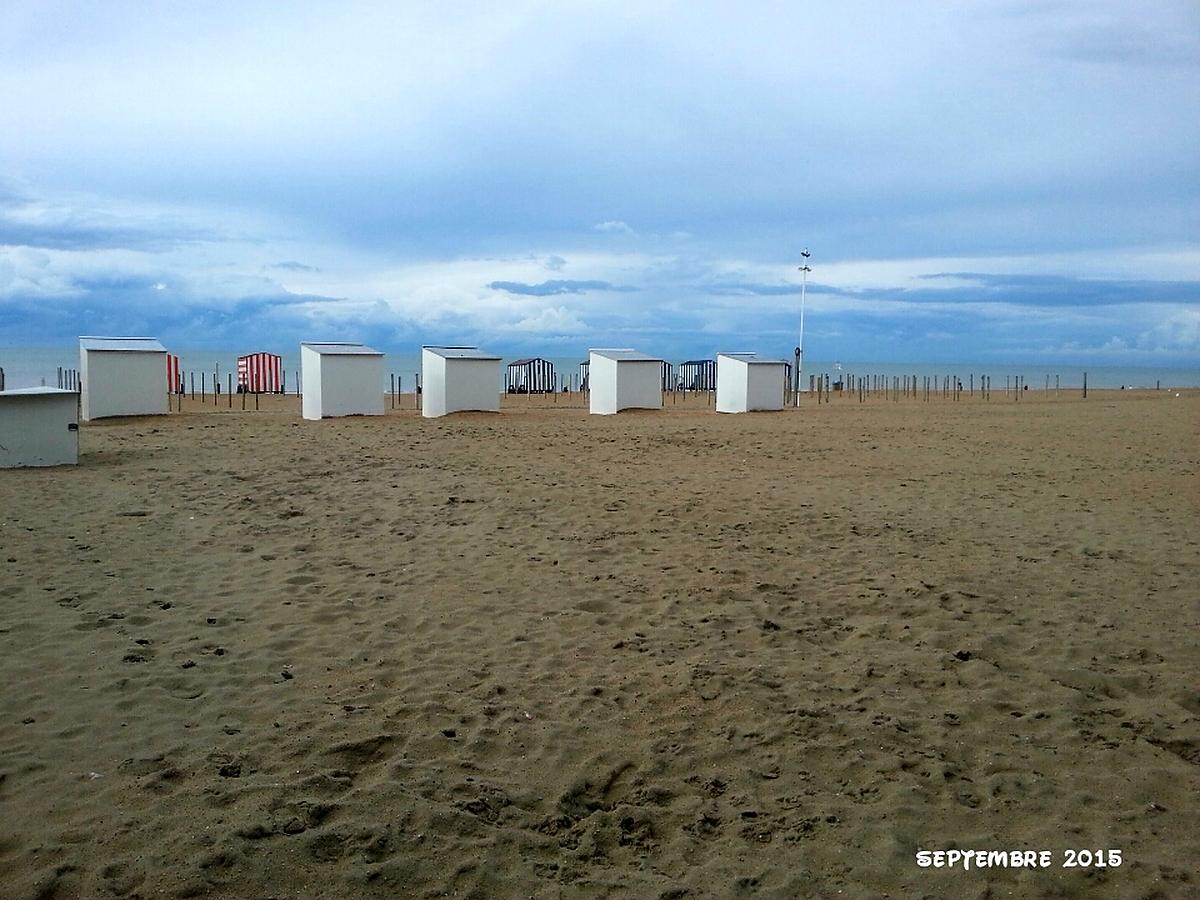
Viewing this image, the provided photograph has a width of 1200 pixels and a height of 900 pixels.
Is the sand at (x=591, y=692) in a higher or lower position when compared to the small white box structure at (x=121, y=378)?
lower

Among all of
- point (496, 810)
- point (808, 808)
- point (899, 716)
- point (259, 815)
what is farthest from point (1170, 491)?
point (259, 815)

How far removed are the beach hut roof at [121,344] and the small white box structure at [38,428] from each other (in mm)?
8623

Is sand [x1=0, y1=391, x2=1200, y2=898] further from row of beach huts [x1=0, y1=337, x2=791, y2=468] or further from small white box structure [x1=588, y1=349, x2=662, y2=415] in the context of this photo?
small white box structure [x1=588, y1=349, x2=662, y2=415]

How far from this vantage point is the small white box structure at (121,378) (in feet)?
67.1

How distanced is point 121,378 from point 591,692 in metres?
18.9

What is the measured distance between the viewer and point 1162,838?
3732 millimetres

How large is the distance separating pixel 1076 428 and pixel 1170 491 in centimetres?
969

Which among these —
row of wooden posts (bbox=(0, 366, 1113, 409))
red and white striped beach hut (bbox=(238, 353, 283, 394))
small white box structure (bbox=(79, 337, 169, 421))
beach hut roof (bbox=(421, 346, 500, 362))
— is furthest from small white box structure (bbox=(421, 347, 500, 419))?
red and white striped beach hut (bbox=(238, 353, 283, 394))

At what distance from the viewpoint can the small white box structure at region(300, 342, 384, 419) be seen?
70.6 ft

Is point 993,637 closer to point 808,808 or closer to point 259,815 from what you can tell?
point 808,808

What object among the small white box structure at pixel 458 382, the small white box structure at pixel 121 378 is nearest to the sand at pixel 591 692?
the small white box structure at pixel 121 378

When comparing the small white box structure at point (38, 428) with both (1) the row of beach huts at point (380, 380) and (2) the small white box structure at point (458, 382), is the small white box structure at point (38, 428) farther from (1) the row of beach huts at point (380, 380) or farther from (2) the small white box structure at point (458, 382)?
(2) the small white box structure at point (458, 382)

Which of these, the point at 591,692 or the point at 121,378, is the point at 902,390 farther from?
the point at 591,692

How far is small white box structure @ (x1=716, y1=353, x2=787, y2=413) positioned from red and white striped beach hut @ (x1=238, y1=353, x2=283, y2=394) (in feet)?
53.6
